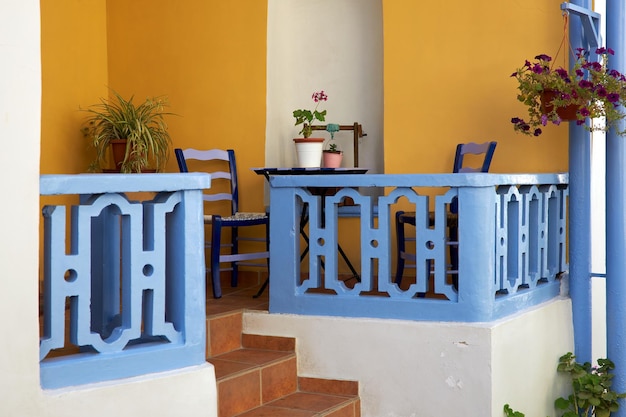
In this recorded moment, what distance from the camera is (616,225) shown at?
187 inches

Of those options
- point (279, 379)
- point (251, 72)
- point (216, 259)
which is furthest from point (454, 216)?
point (251, 72)

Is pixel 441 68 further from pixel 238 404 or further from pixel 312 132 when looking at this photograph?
pixel 238 404

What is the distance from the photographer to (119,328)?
3213mm

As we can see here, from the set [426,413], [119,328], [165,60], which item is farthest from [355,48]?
[119,328]

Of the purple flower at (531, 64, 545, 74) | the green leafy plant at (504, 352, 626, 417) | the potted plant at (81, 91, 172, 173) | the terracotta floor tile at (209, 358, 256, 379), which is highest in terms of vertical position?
the purple flower at (531, 64, 545, 74)

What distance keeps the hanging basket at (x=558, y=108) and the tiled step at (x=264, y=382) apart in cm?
188

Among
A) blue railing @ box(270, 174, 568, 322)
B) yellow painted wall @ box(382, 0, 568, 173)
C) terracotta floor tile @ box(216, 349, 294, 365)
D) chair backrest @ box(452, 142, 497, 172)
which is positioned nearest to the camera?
blue railing @ box(270, 174, 568, 322)

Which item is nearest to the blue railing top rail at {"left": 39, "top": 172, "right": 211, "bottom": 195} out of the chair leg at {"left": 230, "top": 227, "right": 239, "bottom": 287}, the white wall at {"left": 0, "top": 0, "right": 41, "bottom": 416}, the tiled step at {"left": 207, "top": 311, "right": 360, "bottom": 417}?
the white wall at {"left": 0, "top": 0, "right": 41, "bottom": 416}

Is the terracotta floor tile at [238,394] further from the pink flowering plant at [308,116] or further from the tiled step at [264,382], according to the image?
the pink flowering plant at [308,116]

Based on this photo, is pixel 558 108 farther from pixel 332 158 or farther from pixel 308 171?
pixel 332 158

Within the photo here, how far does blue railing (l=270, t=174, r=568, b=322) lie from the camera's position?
4.19 meters

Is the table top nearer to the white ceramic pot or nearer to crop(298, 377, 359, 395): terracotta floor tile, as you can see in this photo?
the white ceramic pot

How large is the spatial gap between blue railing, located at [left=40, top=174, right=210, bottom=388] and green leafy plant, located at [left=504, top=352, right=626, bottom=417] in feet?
8.20

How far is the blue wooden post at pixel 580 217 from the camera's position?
4918 mm
